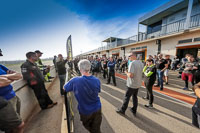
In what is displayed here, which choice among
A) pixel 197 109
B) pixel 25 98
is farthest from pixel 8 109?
pixel 197 109

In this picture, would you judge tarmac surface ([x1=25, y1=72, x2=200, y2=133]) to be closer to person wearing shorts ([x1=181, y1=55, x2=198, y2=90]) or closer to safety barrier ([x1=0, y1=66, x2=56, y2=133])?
safety barrier ([x1=0, y1=66, x2=56, y2=133])

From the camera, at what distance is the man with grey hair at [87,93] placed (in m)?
1.11

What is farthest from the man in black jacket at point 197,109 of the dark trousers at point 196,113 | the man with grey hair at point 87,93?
the man with grey hair at point 87,93

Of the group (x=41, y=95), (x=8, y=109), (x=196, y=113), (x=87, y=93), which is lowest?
(x=41, y=95)

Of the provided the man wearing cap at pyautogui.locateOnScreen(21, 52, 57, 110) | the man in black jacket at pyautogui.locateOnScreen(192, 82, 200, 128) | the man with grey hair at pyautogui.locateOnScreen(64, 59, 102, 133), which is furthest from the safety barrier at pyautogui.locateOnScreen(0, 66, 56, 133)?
the man in black jacket at pyautogui.locateOnScreen(192, 82, 200, 128)

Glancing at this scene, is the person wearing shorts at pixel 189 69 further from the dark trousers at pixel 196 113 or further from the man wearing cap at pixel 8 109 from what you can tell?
the man wearing cap at pixel 8 109

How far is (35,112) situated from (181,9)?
15249 millimetres

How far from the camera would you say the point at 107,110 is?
2479mm

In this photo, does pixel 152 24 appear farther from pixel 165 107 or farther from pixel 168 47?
pixel 165 107

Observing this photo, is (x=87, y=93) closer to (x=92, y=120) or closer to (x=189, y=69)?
(x=92, y=120)

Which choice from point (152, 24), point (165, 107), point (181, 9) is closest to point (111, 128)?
point (165, 107)

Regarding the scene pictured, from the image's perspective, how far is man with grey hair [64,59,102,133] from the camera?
1.11 m

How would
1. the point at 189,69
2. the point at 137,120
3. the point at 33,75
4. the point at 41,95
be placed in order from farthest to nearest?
the point at 189,69, the point at 41,95, the point at 33,75, the point at 137,120

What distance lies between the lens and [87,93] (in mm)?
1118
